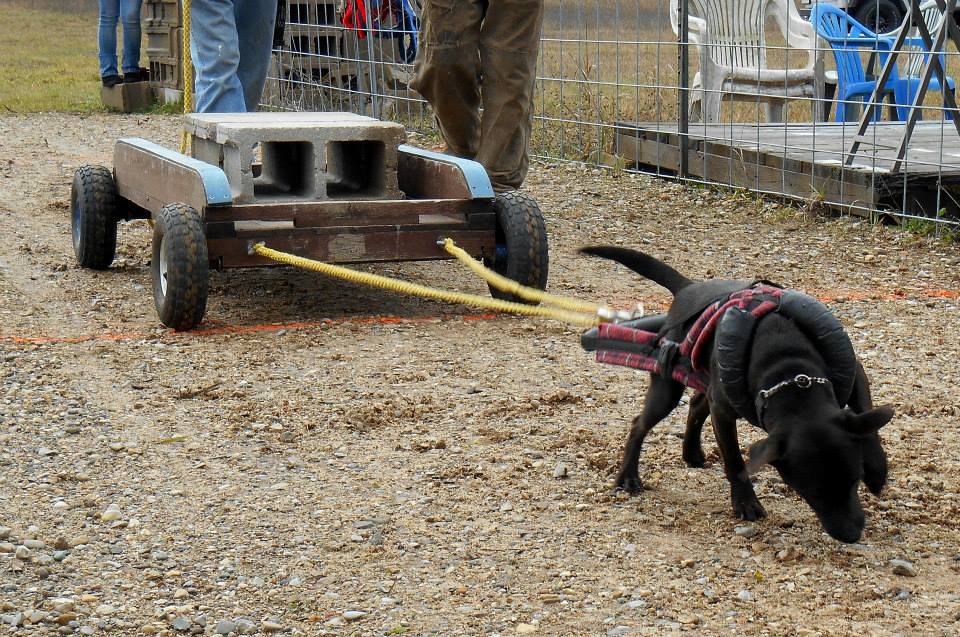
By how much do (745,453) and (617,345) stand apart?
1.87 feet

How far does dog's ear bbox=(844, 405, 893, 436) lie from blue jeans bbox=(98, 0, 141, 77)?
10353 mm

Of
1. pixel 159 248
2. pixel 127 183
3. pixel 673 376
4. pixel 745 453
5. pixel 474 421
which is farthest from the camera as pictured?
pixel 127 183

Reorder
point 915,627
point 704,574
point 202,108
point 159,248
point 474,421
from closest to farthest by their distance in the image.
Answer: point 915,627, point 704,574, point 474,421, point 159,248, point 202,108

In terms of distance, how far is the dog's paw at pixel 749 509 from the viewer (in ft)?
9.32

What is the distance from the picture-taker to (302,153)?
5152 millimetres

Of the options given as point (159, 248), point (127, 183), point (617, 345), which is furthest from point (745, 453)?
point (127, 183)

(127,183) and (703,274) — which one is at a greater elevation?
(127,183)

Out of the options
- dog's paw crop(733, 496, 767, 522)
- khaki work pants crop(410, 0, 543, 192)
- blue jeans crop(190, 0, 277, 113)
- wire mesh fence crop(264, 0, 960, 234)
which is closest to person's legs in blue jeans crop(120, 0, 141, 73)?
wire mesh fence crop(264, 0, 960, 234)

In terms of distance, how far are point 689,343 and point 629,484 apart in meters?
0.46

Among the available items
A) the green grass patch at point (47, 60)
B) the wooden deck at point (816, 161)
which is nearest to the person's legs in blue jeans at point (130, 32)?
the green grass patch at point (47, 60)

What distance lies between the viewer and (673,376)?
9.30ft

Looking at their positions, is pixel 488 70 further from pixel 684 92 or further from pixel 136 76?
pixel 136 76

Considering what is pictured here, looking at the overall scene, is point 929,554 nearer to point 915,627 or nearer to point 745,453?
point 915,627

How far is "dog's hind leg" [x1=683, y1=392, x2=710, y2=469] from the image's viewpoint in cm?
307
